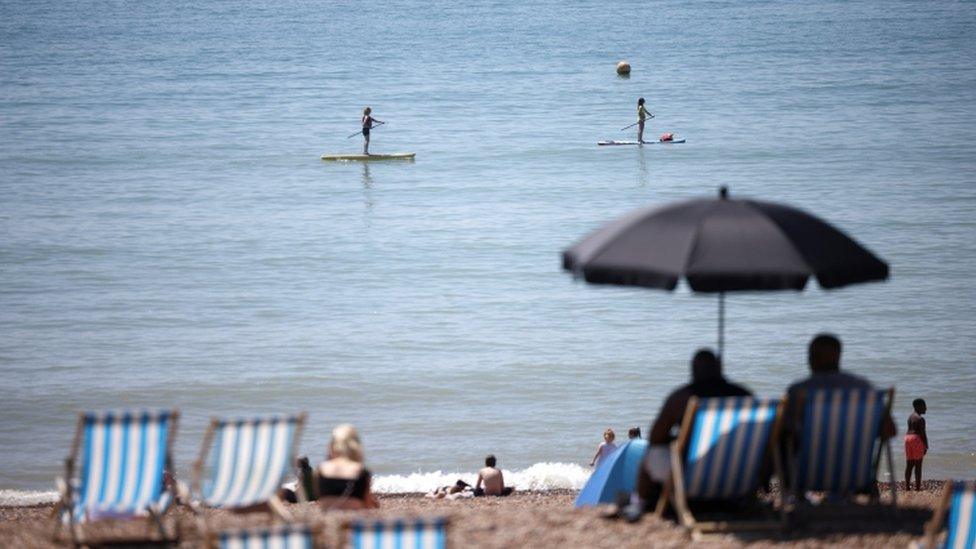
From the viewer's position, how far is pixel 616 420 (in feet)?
Result: 63.2

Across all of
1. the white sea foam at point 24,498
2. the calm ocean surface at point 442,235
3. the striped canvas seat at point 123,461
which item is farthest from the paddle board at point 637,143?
the striped canvas seat at point 123,461

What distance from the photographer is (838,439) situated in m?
7.34

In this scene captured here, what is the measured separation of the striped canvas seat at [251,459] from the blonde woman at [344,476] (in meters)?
0.29

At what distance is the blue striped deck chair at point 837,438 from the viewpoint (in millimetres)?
7219

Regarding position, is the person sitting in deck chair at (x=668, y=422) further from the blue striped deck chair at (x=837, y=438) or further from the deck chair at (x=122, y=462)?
the deck chair at (x=122, y=462)

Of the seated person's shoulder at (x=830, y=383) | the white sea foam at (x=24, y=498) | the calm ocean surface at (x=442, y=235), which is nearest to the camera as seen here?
the seated person's shoulder at (x=830, y=383)

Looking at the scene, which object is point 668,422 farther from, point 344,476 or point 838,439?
point 344,476

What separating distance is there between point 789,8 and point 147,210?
80212 mm

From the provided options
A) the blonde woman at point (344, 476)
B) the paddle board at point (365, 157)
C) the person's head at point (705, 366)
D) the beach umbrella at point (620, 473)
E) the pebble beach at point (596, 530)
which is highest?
the paddle board at point (365, 157)

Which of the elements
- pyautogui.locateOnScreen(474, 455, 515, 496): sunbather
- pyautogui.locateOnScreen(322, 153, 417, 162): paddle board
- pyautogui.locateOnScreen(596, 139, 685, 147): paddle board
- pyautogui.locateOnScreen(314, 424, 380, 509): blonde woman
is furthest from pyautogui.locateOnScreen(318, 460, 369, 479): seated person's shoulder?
pyautogui.locateOnScreen(596, 139, 685, 147): paddle board

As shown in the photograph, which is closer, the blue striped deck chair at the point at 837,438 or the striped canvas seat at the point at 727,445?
the striped canvas seat at the point at 727,445

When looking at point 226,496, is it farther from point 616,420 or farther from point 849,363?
point 849,363

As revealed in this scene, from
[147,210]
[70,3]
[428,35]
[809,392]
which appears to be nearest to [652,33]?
[428,35]

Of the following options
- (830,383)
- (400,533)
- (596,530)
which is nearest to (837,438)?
(830,383)
